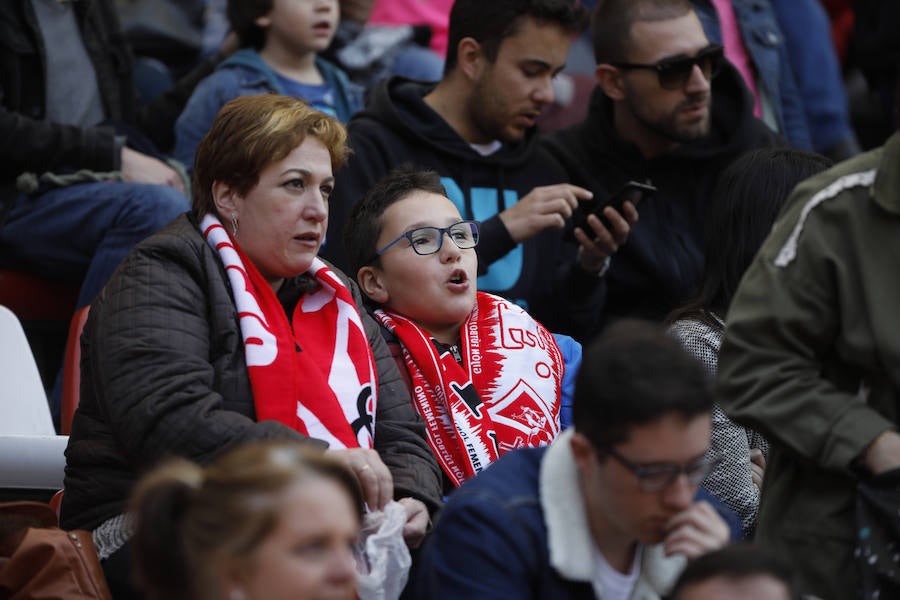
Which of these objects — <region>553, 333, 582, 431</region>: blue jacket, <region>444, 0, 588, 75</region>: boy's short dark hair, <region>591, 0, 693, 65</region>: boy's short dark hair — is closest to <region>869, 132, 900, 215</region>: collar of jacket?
<region>553, 333, 582, 431</region>: blue jacket

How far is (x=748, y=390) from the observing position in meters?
2.47

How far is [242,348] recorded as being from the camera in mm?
2967

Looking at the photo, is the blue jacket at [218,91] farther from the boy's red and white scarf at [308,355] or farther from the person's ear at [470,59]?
the boy's red and white scarf at [308,355]

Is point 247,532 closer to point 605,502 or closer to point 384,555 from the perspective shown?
point 605,502

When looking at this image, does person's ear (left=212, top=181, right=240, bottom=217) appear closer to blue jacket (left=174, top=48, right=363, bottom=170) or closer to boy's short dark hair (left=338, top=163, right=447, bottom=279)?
boy's short dark hair (left=338, top=163, right=447, bottom=279)

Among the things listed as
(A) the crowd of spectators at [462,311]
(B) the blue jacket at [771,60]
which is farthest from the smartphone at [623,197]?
(B) the blue jacket at [771,60]

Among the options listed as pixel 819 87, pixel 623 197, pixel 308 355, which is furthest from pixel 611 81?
pixel 308 355

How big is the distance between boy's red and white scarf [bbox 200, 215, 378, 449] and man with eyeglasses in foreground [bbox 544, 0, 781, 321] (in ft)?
Answer: 5.80

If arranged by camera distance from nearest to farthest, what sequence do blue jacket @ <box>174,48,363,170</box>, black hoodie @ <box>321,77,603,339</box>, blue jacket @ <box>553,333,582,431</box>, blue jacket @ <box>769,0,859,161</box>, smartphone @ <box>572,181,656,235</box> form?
blue jacket @ <box>553,333,582,431</box> < smartphone @ <box>572,181,656,235</box> < black hoodie @ <box>321,77,603,339</box> < blue jacket @ <box>174,48,363,170</box> < blue jacket @ <box>769,0,859,161</box>

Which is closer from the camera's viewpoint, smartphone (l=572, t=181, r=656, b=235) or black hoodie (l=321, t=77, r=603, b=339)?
smartphone (l=572, t=181, r=656, b=235)

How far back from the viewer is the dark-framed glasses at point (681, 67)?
4.80 m

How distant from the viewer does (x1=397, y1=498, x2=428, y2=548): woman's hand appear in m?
2.89

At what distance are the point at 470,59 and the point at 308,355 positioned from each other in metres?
2.03

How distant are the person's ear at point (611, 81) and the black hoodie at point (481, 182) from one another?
46cm
